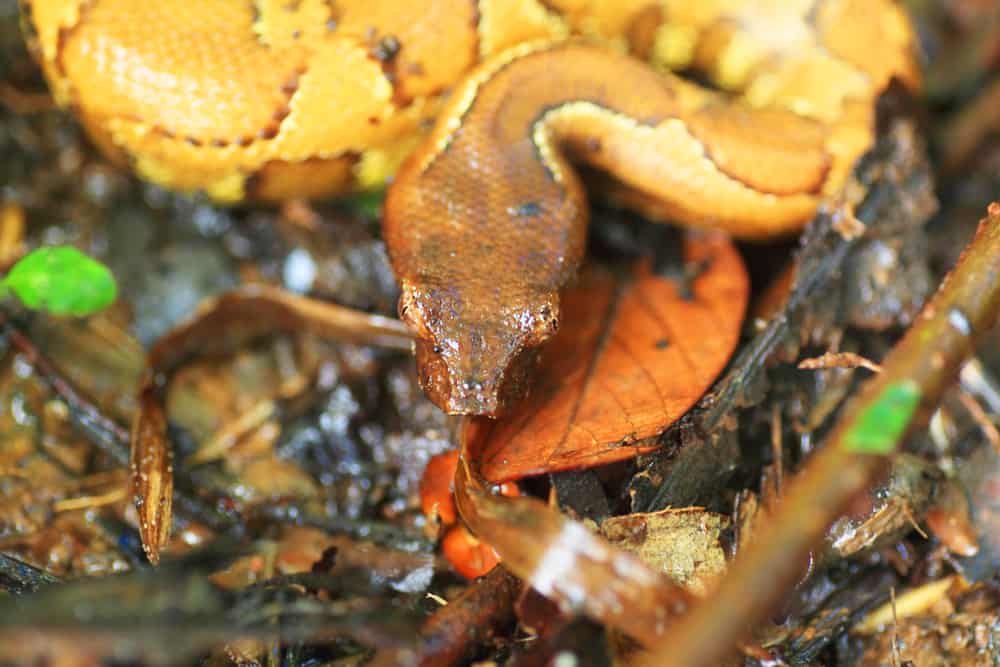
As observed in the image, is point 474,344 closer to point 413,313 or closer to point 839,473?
point 413,313

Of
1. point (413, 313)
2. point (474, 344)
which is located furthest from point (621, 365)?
point (413, 313)

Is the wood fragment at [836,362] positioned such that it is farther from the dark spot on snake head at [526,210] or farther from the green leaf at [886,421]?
the dark spot on snake head at [526,210]

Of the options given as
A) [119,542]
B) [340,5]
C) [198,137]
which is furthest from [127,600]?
[340,5]

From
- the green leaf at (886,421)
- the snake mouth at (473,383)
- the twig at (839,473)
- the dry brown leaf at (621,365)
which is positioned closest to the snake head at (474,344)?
the snake mouth at (473,383)

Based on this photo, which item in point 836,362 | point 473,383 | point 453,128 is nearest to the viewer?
point 473,383

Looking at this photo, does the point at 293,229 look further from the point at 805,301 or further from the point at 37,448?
the point at 805,301
